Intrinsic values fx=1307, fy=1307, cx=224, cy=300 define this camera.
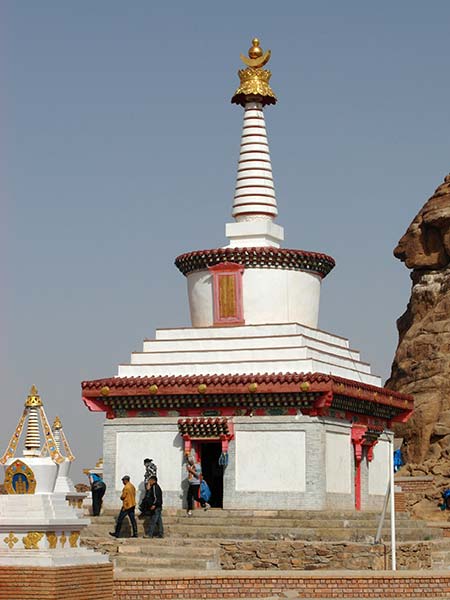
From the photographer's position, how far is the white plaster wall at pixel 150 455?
33156mm

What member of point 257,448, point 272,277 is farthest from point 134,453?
point 272,277

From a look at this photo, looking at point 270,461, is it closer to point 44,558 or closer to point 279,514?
point 279,514

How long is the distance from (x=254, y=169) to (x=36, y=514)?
18200 mm

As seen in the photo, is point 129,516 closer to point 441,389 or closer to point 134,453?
point 134,453

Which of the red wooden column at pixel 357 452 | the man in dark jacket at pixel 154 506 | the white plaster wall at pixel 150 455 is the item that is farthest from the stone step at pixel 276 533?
the red wooden column at pixel 357 452

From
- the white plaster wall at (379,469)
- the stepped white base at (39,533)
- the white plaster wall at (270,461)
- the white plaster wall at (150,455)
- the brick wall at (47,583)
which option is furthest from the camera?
the white plaster wall at (379,469)

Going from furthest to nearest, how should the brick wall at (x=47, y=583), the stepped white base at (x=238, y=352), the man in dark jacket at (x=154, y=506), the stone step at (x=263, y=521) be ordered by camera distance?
the stepped white base at (x=238, y=352) → the man in dark jacket at (x=154, y=506) → the stone step at (x=263, y=521) → the brick wall at (x=47, y=583)

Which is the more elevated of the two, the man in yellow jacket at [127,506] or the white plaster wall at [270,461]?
the white plaster wall at [270,461]

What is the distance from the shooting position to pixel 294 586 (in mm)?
23109

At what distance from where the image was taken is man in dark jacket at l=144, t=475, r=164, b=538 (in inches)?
1201

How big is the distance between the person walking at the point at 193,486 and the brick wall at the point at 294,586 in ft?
28.8

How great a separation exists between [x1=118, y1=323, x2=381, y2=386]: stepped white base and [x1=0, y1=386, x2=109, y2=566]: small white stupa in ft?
39.7

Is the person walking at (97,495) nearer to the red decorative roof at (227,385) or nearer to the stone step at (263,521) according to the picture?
the stone step at (263,521)

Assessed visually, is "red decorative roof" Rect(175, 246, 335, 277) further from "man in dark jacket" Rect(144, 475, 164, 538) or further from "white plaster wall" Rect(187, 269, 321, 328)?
"man in dark jacket" Rect(144, 475, 164, 538)
